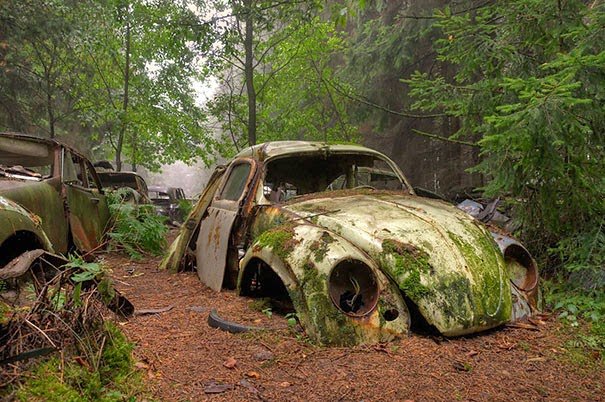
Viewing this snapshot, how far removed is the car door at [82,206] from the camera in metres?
5.77

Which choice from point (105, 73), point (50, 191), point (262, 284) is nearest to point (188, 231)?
point (50, 191)

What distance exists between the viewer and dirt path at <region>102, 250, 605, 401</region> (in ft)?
8.02

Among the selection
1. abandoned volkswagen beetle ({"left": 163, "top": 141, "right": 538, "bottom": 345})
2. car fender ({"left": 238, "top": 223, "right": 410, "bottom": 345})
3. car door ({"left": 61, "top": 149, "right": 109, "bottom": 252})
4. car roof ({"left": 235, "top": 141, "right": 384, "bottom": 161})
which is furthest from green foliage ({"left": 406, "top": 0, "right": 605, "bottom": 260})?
car door ({"left": 61, "top": 149, "right": 109, "bottom": 252})

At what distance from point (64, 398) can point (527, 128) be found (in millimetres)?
4128

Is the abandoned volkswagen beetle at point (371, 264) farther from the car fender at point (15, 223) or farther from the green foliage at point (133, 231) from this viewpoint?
the green foliage at point (133, 231)

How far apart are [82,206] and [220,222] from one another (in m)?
2.52

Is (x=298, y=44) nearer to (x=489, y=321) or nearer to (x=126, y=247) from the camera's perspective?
(x=126, y=247)

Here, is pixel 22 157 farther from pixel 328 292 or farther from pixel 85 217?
pixel 328 292

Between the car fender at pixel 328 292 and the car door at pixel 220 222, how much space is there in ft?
4.30

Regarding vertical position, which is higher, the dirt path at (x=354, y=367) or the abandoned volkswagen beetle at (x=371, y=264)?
the abandoned volkswagen beetle at (x=371, y=264)

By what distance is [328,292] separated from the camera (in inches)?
121

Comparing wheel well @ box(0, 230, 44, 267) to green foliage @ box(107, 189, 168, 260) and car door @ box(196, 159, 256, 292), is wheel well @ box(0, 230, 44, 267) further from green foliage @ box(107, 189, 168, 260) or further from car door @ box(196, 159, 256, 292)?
green foliage @ box(107, 189, 168, 260)

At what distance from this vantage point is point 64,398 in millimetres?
1965

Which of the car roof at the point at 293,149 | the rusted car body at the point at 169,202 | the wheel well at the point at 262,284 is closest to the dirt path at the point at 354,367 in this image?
the wheel well at the point at 262,284
